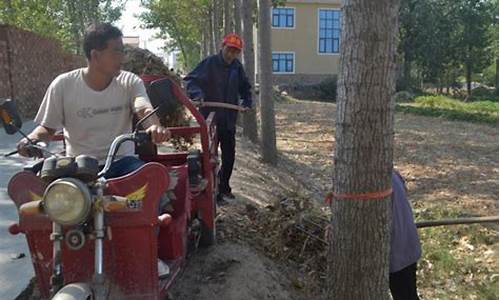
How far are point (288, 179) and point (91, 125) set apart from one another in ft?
22.3

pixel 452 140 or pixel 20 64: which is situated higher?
pixel 20 64

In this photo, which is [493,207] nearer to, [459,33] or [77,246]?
[77,246]

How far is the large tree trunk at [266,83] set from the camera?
1094 centimetres

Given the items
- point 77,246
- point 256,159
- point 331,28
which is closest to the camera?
point 77,246

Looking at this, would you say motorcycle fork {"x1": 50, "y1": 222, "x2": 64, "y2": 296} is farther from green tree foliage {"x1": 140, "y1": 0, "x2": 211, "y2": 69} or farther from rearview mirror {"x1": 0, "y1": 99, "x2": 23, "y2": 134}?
green tree foliage {"x1": 140, "y1": 0, "x2": 211, "y2": 69}

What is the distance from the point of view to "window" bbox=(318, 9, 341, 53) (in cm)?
4819

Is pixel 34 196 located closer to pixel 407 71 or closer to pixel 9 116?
pixel 9 116

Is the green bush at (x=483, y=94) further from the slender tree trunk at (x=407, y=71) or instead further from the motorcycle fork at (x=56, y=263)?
the motorcycle fork at (x=56, y=263)

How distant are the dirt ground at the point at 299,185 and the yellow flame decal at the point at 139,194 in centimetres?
127

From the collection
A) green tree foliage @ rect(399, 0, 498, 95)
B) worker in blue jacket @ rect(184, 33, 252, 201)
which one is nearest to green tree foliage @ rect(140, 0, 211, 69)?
green tree foliage @ rect(399, 0, 498, 95)

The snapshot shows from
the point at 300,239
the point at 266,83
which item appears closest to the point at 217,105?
the point at 300,239

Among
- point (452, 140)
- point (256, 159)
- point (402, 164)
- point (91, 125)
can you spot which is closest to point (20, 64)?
point (256, 159)

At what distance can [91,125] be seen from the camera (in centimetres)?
400

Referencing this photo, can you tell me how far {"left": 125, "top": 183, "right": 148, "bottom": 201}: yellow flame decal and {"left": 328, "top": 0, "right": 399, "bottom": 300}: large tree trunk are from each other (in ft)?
3.68
